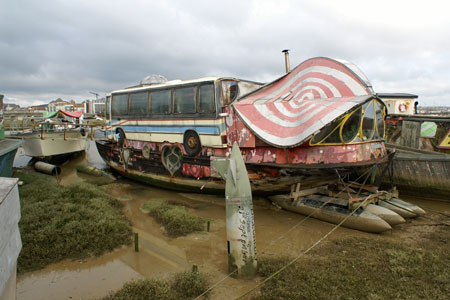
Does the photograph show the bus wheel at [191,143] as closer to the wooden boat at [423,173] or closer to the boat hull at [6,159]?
the boat hull at [6,159]

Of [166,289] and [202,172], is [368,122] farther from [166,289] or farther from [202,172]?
[166,289]

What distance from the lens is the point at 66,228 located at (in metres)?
7.17

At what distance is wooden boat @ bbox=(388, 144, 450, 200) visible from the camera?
1155cm

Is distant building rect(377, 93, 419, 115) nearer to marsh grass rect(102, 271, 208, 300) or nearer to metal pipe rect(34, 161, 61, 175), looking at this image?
marsh grass rect(102, 271, 208, 300)

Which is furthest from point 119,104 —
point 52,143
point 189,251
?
point 189,251

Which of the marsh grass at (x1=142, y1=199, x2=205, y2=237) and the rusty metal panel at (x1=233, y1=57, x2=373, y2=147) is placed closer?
the rusty metal panel at (x1=233, y1=57, x2=373, y2=147)

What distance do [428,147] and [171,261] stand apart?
1350 cm

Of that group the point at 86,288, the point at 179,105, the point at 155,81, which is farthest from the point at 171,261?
the point at 155,81

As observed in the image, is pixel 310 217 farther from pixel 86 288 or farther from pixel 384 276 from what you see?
pixel 86 288

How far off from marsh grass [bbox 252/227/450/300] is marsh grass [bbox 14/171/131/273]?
153 inches

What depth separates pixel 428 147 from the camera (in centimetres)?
1411

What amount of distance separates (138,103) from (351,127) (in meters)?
8.78

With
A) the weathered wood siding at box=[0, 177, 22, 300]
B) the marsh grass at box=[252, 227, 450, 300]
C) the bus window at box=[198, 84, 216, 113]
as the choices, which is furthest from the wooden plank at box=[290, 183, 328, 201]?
the weathered wood siding at box=[0, 177, 22, 300]

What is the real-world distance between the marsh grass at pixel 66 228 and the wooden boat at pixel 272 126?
130 inches
